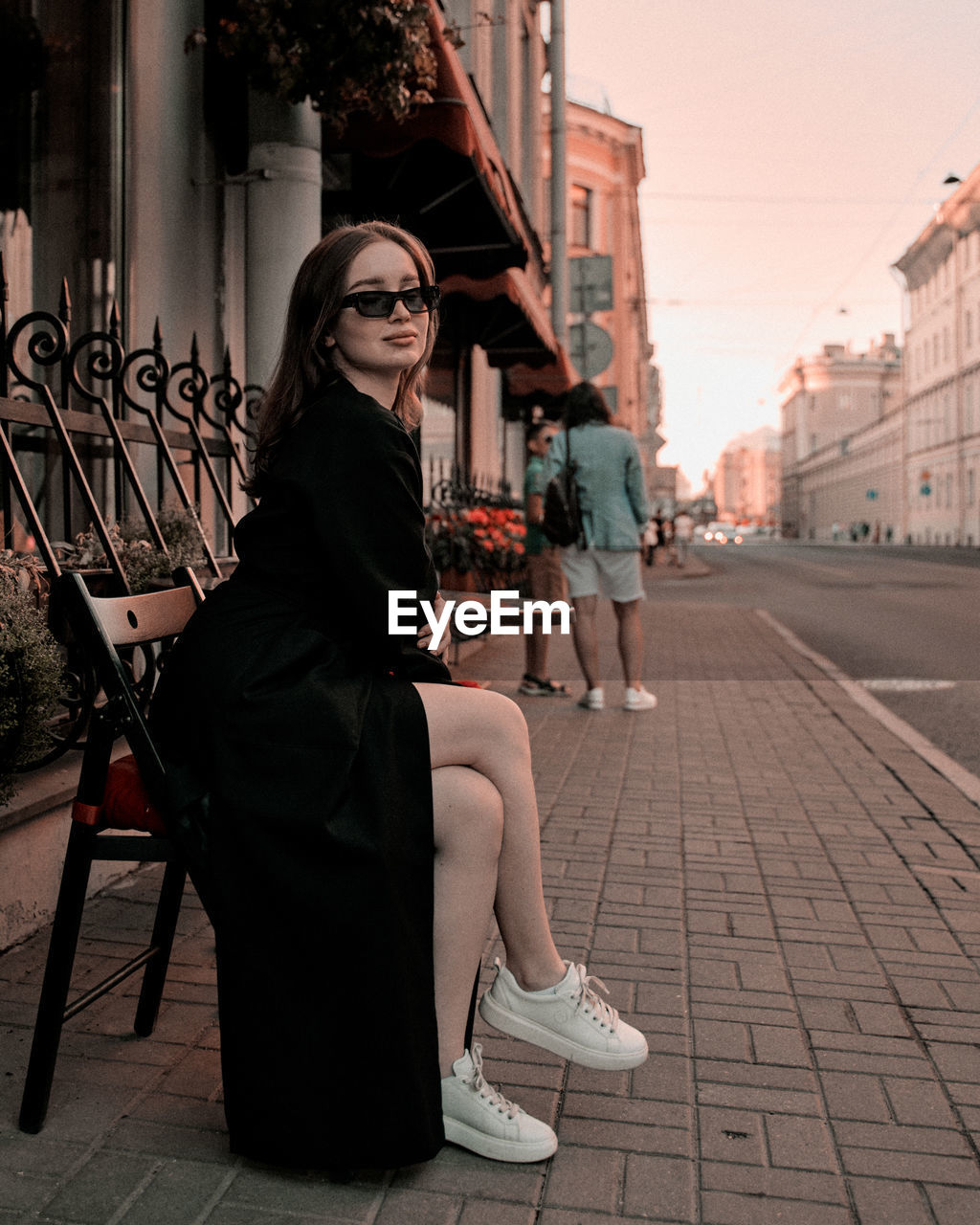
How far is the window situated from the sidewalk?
41.3 m

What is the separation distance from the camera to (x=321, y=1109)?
85.2 inches

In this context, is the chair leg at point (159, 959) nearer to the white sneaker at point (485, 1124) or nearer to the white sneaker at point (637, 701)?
the white sneaker at point (485, 1124)

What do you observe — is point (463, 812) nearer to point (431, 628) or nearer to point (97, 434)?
point (431, 628)

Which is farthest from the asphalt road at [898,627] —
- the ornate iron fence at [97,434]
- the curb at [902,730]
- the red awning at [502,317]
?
the red awning at [502,317]

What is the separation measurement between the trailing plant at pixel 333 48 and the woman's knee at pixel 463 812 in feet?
13.7

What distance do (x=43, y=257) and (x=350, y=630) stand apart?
14.4 ft

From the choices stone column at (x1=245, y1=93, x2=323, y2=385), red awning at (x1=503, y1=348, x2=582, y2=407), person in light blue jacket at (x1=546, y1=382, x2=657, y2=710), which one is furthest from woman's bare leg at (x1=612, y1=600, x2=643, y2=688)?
red awning at (x1=503, y1=348, x2=582, y2=407)

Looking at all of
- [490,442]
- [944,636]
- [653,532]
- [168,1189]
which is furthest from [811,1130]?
[653,532]

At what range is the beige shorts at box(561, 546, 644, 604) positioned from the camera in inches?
298

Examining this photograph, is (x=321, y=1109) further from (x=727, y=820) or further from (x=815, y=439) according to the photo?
(x=815, y=439)

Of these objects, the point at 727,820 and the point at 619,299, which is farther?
the point at 619,299

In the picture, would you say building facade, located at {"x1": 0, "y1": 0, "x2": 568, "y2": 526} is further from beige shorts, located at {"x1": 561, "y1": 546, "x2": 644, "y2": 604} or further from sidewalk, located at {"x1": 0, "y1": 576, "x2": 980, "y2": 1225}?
sidewalk, located at {"x1": 0, "y1": 576, "x2": 980, "y2": 1225}

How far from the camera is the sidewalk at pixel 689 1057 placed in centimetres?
217

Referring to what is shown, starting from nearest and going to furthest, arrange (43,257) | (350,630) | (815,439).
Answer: (350,630) < (43,257) < (815,439)
